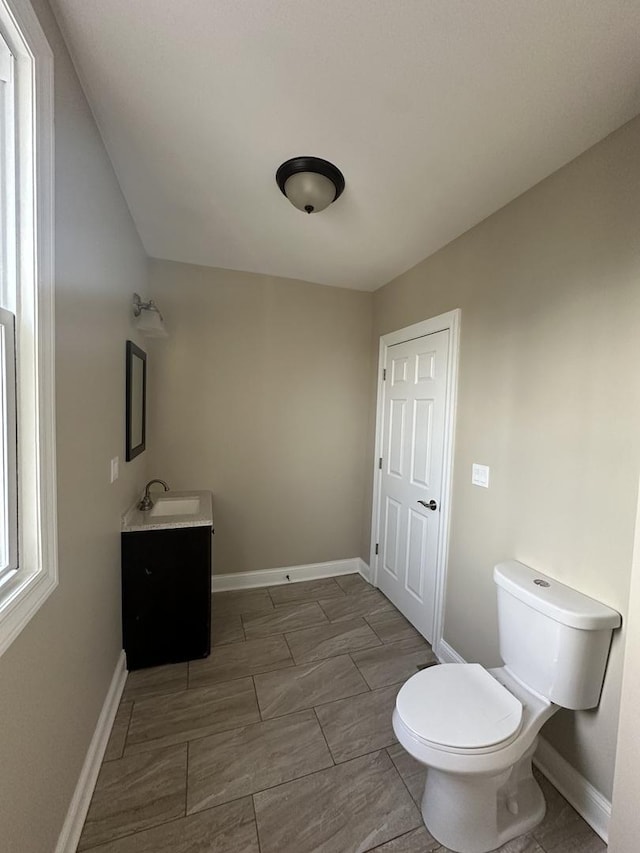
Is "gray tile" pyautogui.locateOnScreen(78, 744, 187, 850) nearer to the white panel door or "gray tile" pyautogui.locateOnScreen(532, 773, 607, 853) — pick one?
"gray tile" pyautogui.locateOnScreen(532, 773, 607, 853)

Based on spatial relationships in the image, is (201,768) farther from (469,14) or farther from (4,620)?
(469,14)

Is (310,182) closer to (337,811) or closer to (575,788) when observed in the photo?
(337,811)

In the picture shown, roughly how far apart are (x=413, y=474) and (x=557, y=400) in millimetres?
1116

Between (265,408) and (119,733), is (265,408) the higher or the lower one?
the higher one

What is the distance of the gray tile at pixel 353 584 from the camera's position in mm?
2809

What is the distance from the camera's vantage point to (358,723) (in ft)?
5.33

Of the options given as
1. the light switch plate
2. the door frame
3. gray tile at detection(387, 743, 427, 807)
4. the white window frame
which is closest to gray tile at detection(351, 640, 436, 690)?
the door frame

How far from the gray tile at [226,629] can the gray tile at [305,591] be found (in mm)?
340

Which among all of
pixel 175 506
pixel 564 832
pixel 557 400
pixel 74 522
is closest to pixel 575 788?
pixel 564 832

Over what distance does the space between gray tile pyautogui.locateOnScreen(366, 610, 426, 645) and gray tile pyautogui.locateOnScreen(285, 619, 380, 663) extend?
0.06 m

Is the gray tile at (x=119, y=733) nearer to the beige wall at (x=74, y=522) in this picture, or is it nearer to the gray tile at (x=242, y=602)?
the beige wall at (x=74, y=522)

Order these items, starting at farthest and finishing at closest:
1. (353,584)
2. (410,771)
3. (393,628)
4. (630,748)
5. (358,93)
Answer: (353,584) < (393,628) < (410,771) < (358,93) < (630,748)

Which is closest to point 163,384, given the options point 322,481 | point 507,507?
point 322,481

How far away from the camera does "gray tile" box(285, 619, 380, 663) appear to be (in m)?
2.07
